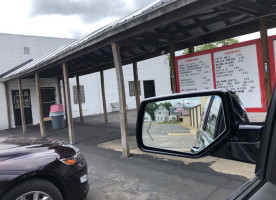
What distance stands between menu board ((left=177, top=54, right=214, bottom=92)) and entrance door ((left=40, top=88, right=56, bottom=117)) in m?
12.0

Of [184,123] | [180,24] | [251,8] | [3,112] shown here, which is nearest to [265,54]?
[251,8]

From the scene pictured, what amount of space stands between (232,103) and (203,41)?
605 centimetres

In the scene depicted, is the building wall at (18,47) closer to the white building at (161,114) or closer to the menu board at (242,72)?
the menu board at (242,72)

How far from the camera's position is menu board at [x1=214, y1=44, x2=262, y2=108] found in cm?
520

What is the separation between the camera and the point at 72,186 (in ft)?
11.3

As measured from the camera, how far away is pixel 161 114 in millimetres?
1986

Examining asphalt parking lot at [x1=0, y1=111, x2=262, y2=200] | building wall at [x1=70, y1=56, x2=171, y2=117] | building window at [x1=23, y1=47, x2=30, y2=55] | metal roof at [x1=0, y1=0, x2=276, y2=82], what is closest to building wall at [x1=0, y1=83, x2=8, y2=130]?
building window at [x1=23, y1=47, x2=30, y2=55]

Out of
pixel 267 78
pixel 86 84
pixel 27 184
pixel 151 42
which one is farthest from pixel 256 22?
pixel 86 84

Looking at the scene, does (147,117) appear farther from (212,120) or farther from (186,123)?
(212,120)

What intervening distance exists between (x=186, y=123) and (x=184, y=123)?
0.02 meters

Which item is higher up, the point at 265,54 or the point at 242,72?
the point at 265,54

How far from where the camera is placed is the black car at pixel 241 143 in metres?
1.06

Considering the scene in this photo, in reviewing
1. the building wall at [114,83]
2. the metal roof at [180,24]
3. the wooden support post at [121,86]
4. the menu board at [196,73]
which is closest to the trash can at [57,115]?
the metal roof at [180,24]

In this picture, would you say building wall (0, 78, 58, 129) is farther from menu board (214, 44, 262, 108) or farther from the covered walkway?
menu board (214, 44, 262, 108)
